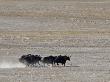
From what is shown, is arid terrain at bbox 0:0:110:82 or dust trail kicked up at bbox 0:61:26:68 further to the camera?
dust trail kicked up at bbox 0:61:26:68

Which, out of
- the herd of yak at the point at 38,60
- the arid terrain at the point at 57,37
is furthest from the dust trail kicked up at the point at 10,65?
the herd of yak at the point at 38,60

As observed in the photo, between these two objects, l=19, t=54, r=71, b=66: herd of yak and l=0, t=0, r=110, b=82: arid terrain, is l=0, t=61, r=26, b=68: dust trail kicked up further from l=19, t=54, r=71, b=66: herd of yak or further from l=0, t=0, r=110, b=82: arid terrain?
l=19, t=54, r=71, b=66: herd of yak

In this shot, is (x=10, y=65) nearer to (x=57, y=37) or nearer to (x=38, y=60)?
(x=38, y=60)

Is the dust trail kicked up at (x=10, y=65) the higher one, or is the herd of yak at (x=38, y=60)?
the herd of yak at (x=38, y=60)

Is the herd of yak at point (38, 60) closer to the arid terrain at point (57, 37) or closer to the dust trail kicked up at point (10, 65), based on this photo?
the dust trail kicked up at point (10, 65)

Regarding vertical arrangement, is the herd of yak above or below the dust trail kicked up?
above

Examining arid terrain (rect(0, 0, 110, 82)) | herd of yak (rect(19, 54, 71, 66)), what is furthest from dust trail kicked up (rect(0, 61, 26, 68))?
herd of yak (rect(19, 54, 71, 66))

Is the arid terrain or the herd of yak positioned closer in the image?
the arid terrain

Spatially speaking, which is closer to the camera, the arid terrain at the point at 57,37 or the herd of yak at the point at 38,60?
the arid terrain at the point at 57,37

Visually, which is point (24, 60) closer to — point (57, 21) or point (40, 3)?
point (57, 21)
